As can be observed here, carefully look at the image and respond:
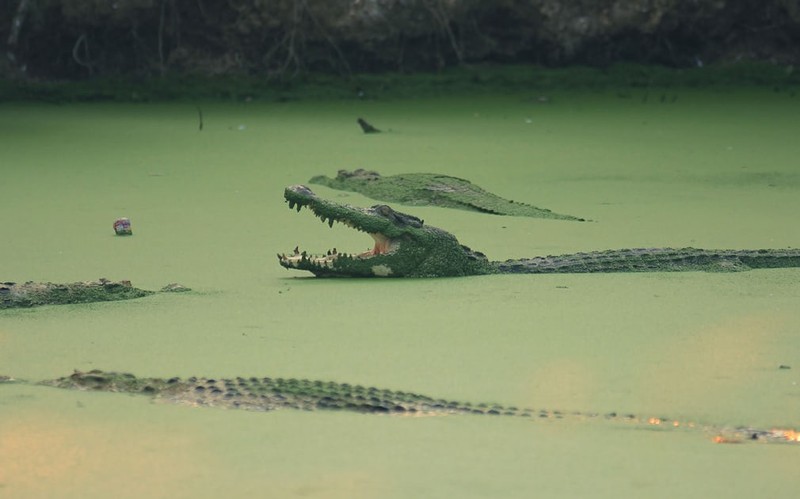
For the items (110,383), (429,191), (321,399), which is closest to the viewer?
(321,399)

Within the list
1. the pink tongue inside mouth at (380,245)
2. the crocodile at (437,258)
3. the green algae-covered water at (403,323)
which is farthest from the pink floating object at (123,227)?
the pink tongue inside mouth at (380,245)

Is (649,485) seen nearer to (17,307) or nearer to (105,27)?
(17,307)

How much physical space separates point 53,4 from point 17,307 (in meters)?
5.80

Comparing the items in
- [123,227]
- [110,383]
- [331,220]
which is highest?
[331,220]

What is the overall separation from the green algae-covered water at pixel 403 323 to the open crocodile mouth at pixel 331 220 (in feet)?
0.31

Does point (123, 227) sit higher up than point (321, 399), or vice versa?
point (321, 399)

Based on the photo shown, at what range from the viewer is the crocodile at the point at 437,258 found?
4.90m

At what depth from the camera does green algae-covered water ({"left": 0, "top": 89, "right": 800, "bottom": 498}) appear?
2881 mm

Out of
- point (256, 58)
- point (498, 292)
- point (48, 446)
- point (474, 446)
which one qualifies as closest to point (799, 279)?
point (498, 292)

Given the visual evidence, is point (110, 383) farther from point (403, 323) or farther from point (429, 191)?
point (429, 191)

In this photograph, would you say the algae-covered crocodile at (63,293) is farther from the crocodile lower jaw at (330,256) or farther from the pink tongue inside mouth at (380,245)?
the pink tongue inside mouth at (380,245)

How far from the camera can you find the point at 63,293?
443cm

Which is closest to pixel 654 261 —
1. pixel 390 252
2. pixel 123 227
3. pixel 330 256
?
pixel 390 252

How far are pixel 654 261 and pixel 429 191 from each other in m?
1.83
